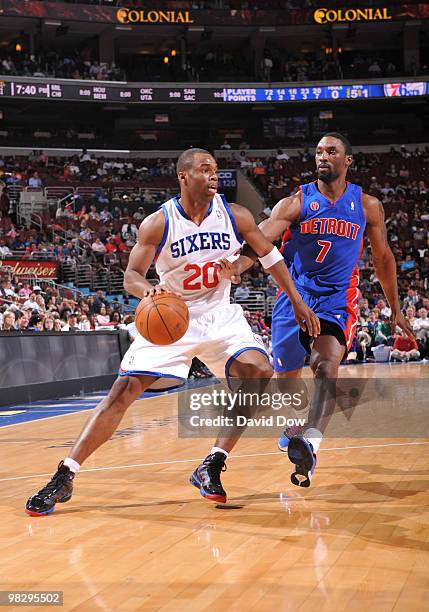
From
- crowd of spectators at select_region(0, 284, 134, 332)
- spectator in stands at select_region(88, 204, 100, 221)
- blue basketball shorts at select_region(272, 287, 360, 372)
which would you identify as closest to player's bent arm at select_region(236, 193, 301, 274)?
blue basketball shorts at select_region(272, 287, 360, 372)

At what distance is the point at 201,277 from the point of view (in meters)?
4.97

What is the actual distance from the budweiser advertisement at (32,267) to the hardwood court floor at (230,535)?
14235 mm

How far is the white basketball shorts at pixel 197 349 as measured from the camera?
4789 mm

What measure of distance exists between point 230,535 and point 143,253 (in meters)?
1.68

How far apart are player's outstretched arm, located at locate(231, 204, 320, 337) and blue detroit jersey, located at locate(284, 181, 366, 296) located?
22.1 inches

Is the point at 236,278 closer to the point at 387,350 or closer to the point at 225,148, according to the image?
the point at 387,350

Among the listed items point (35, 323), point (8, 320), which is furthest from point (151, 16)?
point (8, 320)

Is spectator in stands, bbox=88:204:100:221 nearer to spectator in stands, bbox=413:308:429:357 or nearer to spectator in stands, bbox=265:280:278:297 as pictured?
spectator in stands, bbox=265:280:278:297

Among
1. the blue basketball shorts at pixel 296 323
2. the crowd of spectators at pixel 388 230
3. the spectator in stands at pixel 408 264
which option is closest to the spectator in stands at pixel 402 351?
the crowd of spectators at pixel 388 230

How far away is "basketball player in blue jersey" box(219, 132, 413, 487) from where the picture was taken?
5.62 metres

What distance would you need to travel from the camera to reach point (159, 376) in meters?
4.77

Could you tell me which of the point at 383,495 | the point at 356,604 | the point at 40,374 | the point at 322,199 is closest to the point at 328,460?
the point at 383,495

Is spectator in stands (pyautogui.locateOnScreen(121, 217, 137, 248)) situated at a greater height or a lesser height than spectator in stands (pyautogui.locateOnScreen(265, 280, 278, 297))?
greater

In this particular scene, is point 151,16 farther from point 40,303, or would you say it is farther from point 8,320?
point 8,320
